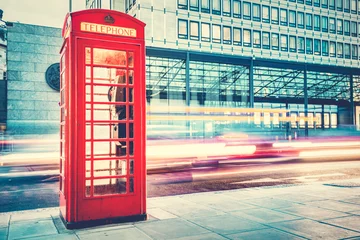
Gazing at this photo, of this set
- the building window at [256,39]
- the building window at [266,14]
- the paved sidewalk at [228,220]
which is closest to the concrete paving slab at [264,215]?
the paved sidewalk at [228,220]

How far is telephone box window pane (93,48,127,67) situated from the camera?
214 inches

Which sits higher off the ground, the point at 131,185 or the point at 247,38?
the point at 247,38

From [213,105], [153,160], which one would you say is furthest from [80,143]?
[213,105]

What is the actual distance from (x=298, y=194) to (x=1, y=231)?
5.89 meters

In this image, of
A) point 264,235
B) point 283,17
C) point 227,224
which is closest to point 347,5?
point 283,17

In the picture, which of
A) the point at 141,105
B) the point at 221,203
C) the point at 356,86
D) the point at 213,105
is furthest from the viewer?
the point at 356,86

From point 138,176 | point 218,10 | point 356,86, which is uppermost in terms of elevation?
point 218,10

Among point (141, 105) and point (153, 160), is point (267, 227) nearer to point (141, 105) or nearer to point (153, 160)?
point (141, 105)

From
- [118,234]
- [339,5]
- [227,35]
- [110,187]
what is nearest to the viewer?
[118,234]

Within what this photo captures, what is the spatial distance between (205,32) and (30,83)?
21.3 m

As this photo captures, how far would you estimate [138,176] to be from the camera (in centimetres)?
548

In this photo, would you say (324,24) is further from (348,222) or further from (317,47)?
(348,222)

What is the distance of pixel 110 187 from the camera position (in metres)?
5.62

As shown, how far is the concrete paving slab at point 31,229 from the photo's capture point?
15.9 ft
